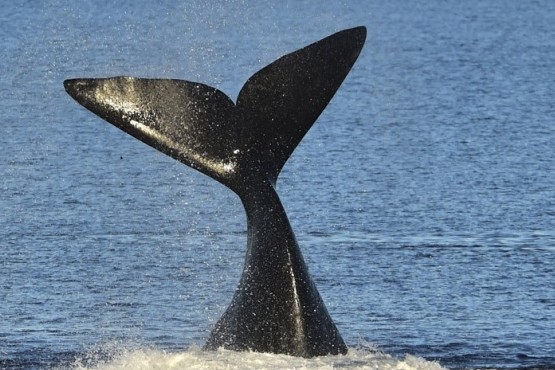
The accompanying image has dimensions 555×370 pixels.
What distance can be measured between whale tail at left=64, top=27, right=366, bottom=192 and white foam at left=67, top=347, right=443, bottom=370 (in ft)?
4.26

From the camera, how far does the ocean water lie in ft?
45.8

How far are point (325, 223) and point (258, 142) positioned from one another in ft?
23.1

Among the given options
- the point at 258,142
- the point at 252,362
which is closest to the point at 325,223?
the point at 258,142

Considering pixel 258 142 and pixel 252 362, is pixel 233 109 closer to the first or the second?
pixel 258 142

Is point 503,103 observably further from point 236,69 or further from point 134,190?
point 134,190

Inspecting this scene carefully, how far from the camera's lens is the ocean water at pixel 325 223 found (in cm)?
1397

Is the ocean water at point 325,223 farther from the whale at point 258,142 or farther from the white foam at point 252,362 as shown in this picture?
the whale at point 258,142

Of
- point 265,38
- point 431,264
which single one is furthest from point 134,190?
point 265,38

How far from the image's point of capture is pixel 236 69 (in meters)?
32.7

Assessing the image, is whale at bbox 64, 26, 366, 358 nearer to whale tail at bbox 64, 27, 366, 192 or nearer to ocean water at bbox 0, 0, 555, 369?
whale tail at bbox 64, 27, 366, 192

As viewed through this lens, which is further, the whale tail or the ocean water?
the ocean water

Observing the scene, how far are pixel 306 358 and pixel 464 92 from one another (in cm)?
2174

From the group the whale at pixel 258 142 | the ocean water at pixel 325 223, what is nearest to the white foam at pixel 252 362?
the ocean water at pixel 325 223

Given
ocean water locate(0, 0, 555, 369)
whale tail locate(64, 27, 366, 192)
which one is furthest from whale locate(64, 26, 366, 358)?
ocean water locate(0, 0, 555, 369)
